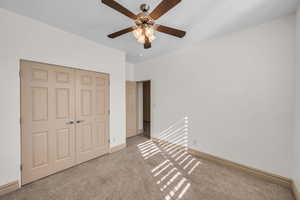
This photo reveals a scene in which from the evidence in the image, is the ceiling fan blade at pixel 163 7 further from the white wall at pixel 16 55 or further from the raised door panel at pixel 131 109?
the raised door panel at pixel 131 109

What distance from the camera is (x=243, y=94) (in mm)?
2152

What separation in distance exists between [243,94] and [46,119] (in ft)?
11.8

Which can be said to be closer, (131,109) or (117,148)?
(117,148)

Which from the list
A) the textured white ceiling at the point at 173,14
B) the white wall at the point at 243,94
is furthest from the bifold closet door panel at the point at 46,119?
the white wall at the point at 243,94

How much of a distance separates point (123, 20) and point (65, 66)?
1.41 m

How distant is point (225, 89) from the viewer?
93.0 inches

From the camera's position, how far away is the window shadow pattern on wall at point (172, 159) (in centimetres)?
179

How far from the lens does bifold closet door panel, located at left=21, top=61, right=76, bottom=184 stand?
1830mm

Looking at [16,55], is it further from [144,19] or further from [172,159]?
[172,159]

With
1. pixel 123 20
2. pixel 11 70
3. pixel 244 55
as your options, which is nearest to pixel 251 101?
pixel 244 55

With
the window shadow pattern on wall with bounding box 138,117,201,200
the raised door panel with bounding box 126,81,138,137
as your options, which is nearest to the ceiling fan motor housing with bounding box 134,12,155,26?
the window shadow pattern on wall with bounding box 138,117,201,200

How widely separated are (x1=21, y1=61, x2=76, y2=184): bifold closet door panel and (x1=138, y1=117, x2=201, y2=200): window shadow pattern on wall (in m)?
1.71

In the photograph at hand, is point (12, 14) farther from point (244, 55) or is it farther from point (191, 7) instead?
point (244, 55)

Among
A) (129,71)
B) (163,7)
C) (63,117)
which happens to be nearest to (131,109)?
(129,71)
